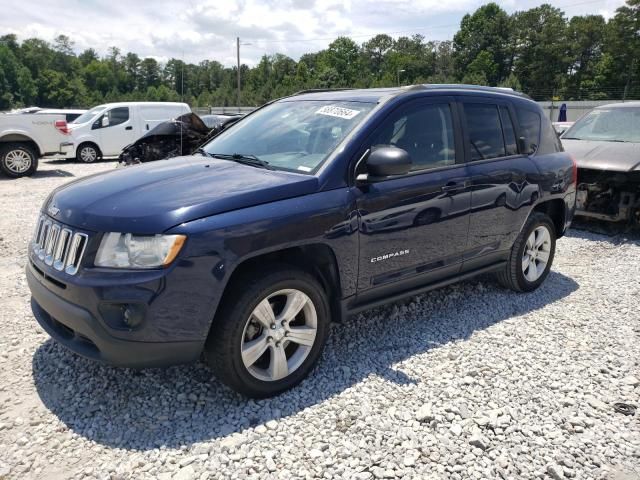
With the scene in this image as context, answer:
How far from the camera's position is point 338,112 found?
3658 millimetres

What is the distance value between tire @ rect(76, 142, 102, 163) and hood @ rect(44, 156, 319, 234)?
1362 cm

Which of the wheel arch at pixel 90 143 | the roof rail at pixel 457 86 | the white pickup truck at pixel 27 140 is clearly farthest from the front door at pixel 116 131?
the roof rail at pixel 457 86

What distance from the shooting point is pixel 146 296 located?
2.54 meters

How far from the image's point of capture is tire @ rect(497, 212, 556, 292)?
468 cm

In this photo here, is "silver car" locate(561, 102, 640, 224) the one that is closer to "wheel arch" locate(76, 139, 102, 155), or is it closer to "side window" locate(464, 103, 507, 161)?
"side window" locate(464, 103, 507, 161)

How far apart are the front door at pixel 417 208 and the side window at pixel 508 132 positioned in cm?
72

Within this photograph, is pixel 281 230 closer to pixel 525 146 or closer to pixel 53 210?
pixel 53 210

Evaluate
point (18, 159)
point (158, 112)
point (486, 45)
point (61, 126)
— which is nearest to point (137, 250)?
point (61, 126)

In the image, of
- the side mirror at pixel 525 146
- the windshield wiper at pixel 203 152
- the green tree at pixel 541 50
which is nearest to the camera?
the windshield wiper at pixel 203 152

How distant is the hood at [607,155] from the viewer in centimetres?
682

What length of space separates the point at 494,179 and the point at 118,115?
14437 mm

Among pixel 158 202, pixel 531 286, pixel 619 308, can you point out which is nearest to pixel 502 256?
pixel 531 286

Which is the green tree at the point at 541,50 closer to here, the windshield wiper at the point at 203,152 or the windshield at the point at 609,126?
the windshield at the point at 609,126

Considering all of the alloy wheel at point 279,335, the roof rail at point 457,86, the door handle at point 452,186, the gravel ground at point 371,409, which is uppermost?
the roof rail at point 457,86
